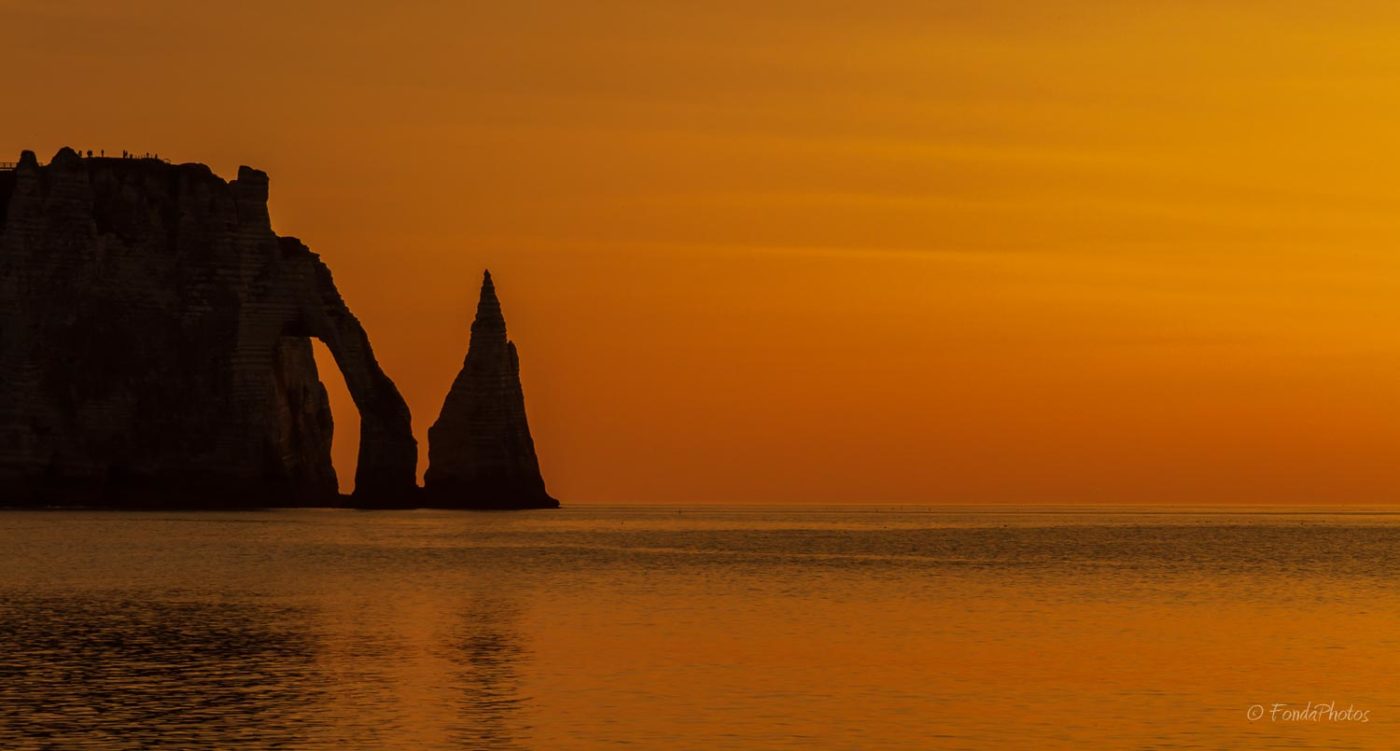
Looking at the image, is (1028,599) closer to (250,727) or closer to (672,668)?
(672,668)

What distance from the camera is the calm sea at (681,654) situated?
127ft

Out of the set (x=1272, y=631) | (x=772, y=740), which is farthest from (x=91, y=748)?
(x=1272, y=631)

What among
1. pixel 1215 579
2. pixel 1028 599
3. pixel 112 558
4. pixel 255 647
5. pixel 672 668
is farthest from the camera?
pixel 112 558

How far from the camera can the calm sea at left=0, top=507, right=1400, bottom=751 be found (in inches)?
1529

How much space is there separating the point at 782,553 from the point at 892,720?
93361 mm

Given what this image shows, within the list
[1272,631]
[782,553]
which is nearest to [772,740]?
[1272,631]

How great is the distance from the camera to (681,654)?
2119 inches

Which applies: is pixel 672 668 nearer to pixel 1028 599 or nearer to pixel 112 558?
pixel 1028 599

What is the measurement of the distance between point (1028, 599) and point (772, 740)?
1716 inches

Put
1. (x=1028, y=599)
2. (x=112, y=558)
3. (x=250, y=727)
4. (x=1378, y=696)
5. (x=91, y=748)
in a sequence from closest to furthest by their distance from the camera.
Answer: (x=91, y=748) → (x=250, y=727) → (x=1378, y=696) → (x=1028, y=599) → (x=112, y=558)

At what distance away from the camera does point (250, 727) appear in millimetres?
38500

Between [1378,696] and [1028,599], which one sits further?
[1028,599]

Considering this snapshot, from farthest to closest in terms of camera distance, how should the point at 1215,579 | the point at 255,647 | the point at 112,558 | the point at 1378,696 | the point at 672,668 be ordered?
the point at 112,558 < the point at 1215,579 < the point at 255,647 < the point at 672,668 < the point at 1378,696

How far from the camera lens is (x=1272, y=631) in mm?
63875
